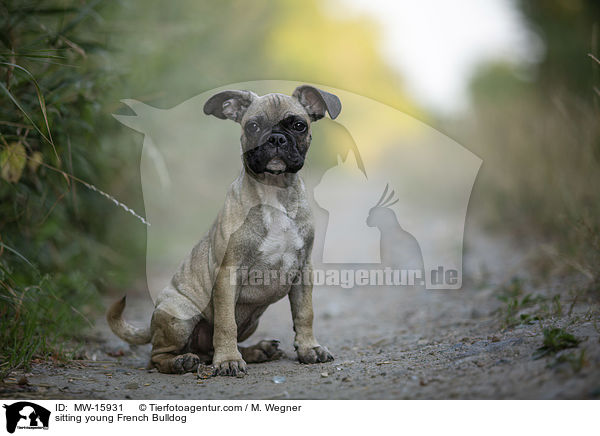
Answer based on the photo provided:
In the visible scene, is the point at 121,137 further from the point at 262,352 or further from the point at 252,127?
the point at 262,352

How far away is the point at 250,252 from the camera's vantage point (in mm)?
3637

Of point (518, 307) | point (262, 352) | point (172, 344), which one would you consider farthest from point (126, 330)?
point (518, 307)

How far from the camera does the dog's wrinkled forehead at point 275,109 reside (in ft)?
12.0

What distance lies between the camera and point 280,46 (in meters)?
14.1

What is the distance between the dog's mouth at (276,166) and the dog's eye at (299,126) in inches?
11.4

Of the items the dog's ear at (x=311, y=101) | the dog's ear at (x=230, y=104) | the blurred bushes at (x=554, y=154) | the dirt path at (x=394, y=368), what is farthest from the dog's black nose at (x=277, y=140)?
the blurred bushes at (x=554, y=154)

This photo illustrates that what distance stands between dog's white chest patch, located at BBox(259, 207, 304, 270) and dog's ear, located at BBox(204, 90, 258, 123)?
2.65 ft

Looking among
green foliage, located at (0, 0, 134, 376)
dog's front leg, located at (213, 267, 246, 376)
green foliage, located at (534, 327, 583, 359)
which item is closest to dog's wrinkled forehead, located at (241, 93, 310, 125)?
dog's front leg, located at (213, 267, 246, 376)

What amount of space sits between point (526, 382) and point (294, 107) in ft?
7.39

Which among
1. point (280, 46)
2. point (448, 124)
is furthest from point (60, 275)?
point (280, 46)

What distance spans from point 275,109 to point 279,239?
0.91 meters
